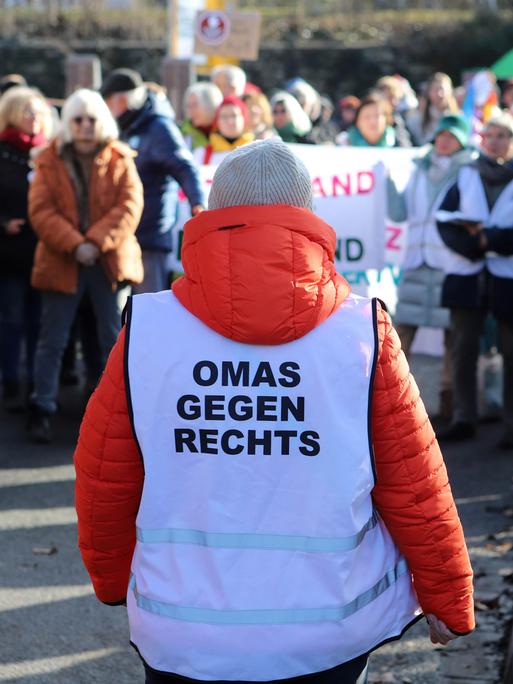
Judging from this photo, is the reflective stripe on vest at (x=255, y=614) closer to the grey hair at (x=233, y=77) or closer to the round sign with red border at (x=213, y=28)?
the grey hair at (x=233, y=77)

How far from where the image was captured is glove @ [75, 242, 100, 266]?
Answer: 757cm

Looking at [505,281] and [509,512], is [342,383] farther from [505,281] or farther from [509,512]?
[505,281]

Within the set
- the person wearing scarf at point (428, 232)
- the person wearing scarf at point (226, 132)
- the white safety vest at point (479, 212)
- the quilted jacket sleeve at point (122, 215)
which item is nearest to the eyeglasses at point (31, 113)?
the quilted jacket sleeve at point (122, 215)

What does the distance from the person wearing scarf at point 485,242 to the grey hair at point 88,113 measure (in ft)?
6.79

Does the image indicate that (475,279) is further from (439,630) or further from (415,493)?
(415,493)

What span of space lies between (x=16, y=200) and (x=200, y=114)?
241cm

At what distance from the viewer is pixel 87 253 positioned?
758cm

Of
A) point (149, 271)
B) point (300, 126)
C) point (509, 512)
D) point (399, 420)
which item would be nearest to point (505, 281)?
point (509, 512)

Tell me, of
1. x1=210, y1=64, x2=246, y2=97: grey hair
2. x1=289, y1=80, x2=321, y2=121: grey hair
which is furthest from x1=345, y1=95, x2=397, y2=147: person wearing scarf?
x1=289, y1=80, x2=321, y2=121: grey hair

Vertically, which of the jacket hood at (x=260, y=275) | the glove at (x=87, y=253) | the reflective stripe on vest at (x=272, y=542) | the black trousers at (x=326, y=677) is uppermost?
the jacket hood at (x=260, y=275)

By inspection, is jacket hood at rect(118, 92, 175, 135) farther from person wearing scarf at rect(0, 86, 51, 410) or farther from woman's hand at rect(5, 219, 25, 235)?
woman's hand at rect(5, 219, 25, 235)

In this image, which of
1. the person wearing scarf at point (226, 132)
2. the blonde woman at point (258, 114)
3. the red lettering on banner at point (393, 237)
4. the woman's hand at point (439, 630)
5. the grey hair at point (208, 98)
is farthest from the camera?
the blonde woman at point (258, 114)

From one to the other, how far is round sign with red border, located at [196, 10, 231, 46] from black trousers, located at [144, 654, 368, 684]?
12.3 m

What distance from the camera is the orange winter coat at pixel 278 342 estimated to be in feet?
8.52
